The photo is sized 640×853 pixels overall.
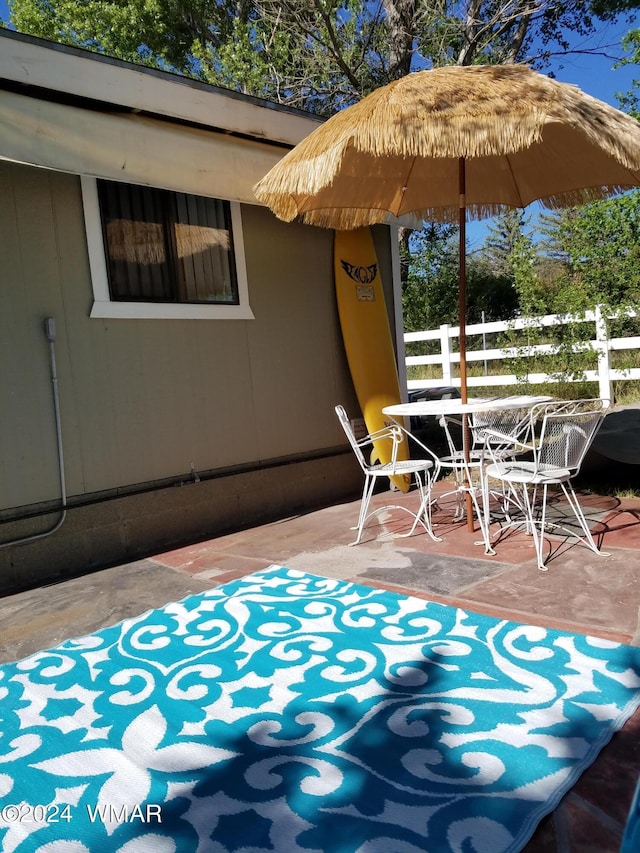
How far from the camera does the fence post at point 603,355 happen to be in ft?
29.0

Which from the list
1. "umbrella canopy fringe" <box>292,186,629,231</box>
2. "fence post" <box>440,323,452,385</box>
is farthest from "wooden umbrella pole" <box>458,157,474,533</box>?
"fence post" <box>440,323,452,385</box>

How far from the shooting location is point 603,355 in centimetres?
884

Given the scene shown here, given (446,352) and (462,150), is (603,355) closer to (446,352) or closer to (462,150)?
(446,352)

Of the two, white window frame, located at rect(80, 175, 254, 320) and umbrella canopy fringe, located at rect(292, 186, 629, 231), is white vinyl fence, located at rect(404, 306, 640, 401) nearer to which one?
umbrella canopy fringe, located at rect(292, 186, 629, 231)

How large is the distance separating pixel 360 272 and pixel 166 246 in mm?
1988

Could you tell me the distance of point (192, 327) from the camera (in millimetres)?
4918

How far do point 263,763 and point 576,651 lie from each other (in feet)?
4.36

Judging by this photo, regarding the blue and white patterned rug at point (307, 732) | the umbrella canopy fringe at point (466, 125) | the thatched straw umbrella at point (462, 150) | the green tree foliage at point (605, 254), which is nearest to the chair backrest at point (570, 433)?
the thatched straw umbrella at point (462, 150)

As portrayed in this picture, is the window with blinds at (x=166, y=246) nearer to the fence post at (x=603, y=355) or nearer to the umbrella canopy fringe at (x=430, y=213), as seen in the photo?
the umbrella canopy fringe at (x=430, y=213)

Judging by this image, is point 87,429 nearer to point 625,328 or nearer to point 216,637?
point 216,637

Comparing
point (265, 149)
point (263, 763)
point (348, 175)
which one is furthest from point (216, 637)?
point (265, 149)

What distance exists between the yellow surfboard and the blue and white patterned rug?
2973 millimetres

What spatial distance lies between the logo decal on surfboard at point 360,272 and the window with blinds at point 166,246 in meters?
1.23

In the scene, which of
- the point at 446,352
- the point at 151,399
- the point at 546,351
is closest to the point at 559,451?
the point at 151,399
